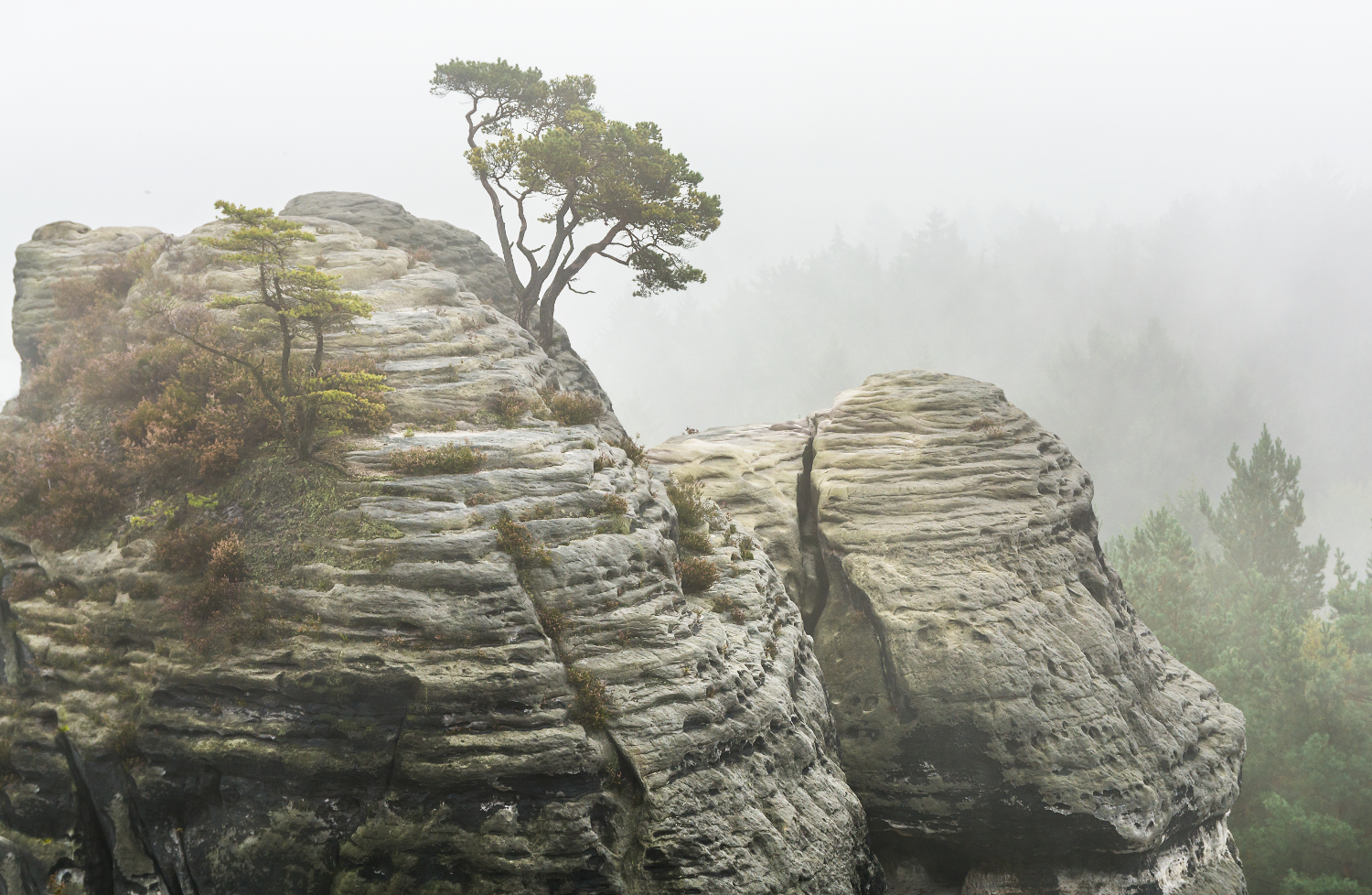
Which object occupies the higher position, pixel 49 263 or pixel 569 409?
pixel 49 263

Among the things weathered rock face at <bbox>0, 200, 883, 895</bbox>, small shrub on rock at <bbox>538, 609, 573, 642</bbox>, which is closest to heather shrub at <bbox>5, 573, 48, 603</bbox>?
weathered rock face at <bbox>0, 200, 883, 895</bbox>

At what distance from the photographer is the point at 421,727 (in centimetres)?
1263

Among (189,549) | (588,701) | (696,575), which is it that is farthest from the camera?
(696,575)

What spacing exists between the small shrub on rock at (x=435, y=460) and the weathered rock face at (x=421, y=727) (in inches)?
11.7

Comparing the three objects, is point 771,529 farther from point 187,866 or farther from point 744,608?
point 187,866

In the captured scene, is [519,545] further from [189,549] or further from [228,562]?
[189,549]

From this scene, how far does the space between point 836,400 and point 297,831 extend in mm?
21696

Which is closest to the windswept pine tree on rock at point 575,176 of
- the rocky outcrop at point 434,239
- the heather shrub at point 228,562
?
the rocky outcrop at point 434,239

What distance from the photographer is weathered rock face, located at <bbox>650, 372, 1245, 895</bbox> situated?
19.3m

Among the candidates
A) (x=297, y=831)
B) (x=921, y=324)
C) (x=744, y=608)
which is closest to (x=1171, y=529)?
(x=744, y=608)

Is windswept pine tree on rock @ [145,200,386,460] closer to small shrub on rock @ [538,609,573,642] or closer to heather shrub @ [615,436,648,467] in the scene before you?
small shrub on rock @ [538,609,573,642]

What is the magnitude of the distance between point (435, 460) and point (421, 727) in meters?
5.23

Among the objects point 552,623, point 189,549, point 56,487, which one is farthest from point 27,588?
point 552,623

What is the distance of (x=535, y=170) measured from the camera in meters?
25.9
